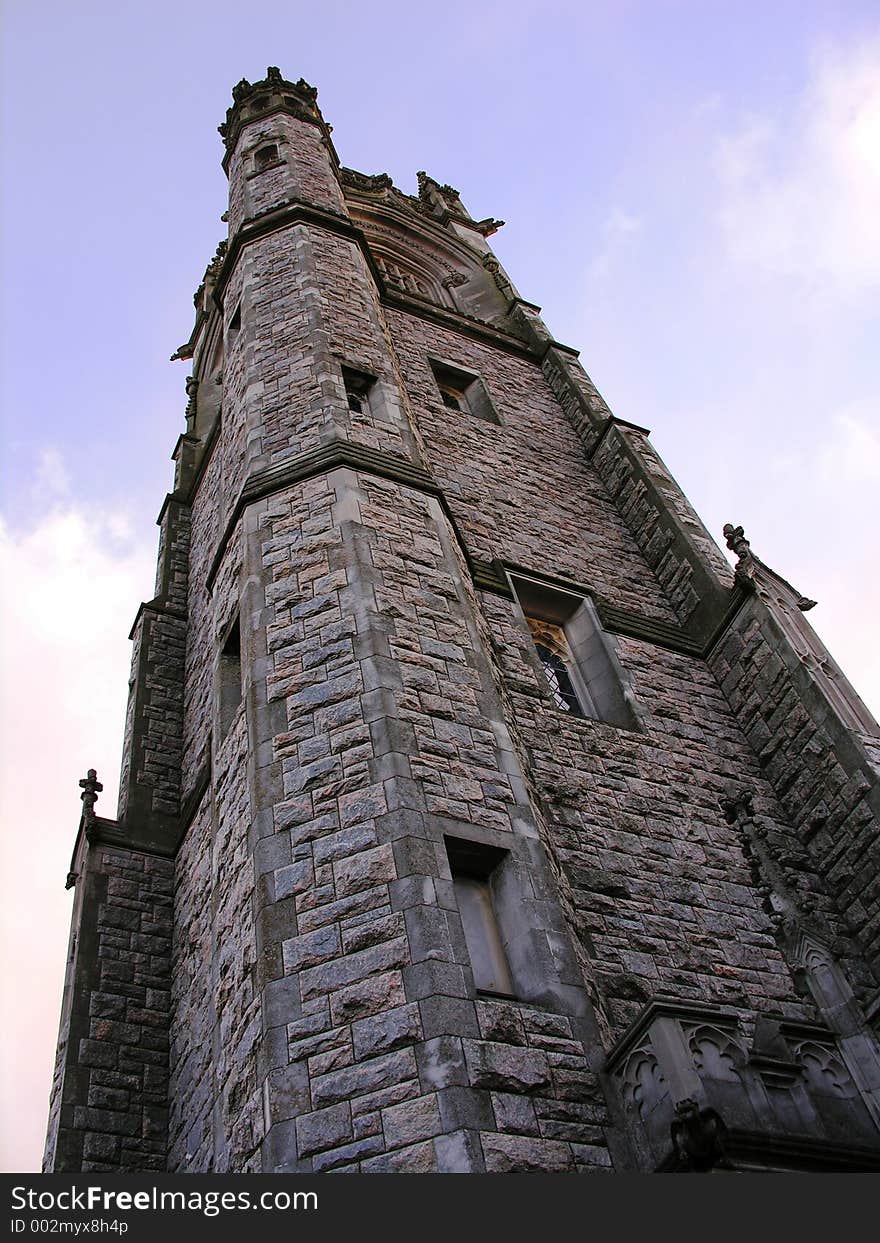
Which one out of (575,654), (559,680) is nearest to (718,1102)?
(559,680)

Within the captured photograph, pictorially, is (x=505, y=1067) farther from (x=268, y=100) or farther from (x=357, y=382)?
(x=268, y=100)

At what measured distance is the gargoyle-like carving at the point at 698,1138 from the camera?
4.89 meters

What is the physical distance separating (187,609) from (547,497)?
4740 millimetres

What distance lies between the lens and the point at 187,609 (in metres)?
14.8

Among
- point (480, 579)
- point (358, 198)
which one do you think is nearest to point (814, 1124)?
point (480, 579)

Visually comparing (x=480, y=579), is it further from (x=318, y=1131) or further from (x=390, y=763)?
(x=318, y=1131)

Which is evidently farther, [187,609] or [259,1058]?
[187,609]

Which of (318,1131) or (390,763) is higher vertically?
(390,763)

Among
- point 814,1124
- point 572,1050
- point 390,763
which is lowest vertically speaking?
point 814,1124

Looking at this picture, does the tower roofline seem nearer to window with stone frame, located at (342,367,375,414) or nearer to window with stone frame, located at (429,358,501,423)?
window with stone frame, located at (429,358,501,423)

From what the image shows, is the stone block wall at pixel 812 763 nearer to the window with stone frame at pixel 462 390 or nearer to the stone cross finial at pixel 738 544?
the stone cross finial at pixel 738 544

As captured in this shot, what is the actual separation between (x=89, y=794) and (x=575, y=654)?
16.2 ft

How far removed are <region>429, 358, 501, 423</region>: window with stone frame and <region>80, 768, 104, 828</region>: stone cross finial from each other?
7.46 meters

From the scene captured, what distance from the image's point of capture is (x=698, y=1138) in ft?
16.1
